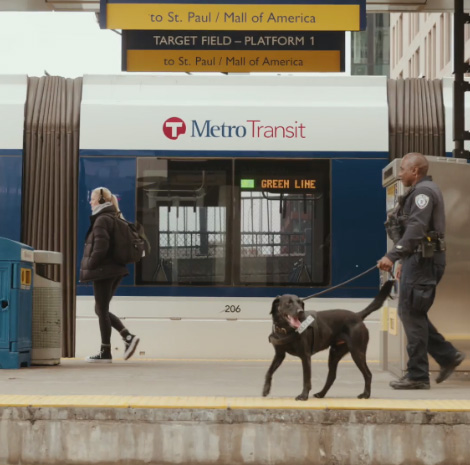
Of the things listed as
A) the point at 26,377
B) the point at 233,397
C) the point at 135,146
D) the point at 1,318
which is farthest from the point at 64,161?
the point at 233,397

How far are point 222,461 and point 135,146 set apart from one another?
6.56 meters

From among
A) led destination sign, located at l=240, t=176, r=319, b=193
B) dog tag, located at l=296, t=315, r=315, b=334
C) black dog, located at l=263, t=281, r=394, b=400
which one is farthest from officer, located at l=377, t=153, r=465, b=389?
led destination sign, located at l=240, t=176, r=319, b=193

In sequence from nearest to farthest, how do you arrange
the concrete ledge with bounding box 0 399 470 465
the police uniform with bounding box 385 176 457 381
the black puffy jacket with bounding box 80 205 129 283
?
the concrete ledge with bounding box 0 399 470 465 < the police uniform with bounding box 385 176 457 381 < the black puffy jacket with bounding box 80 205 129 283

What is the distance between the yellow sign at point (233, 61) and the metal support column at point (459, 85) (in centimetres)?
182

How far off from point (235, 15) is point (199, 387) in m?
4.41

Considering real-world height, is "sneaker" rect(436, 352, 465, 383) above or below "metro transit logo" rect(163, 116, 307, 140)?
below

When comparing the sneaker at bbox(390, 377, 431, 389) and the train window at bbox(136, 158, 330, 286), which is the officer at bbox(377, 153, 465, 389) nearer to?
the sneaker at bbox(390, 377, 431, 389)

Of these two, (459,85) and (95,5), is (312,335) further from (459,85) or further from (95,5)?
(95,5)

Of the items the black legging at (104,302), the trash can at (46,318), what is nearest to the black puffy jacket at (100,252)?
the black legging at (104,302)

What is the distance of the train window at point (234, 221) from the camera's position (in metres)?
12.7

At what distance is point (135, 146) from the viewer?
1287cm

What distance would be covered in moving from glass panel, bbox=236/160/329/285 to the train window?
0.01m

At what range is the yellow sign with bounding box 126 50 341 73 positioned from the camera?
38.6 feet

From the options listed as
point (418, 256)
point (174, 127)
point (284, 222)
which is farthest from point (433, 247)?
point (174, 127)
